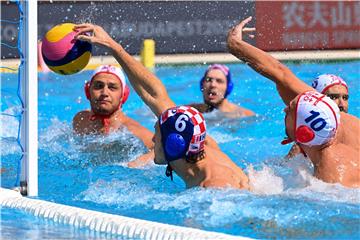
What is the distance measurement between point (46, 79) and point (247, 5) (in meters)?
3.58

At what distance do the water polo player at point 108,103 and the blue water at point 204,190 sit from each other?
0.08m

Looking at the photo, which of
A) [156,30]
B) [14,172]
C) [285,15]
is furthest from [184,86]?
[14,172]

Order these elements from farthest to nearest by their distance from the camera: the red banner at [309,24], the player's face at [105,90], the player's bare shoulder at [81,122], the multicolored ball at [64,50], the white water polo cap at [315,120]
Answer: the red banner at [309,24] < the player's bare shoulder at [81,122] < the player's face at [105,90] < the multicolored ball at [64,50] < the white water polo cap at [315,120]

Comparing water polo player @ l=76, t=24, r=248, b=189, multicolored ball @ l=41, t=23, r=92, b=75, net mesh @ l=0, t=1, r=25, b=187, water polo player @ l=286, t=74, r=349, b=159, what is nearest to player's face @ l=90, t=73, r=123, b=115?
net mesh @ l=0, t=1, r=25, b=187

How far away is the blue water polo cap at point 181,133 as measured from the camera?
4.85 meters

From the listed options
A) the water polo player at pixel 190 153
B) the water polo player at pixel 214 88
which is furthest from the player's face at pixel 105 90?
the water polo player at pixel 214 88

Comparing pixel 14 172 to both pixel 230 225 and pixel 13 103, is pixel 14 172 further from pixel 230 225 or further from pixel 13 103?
pixel 13 103

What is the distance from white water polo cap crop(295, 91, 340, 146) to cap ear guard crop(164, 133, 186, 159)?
0.57m

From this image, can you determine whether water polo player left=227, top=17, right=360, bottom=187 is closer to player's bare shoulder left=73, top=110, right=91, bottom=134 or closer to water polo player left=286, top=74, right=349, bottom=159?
water polo player left=286, top=74, right=349, bottom=159

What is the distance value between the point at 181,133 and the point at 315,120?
67cm

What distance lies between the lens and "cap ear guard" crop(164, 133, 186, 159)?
4824 millimetres

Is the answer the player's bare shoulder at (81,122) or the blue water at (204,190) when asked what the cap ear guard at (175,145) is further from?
the player's bare shoulder at (81,122)

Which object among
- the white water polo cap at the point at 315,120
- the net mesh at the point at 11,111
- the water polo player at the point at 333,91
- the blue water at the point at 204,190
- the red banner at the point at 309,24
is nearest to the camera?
the blue water at the point at 204,190

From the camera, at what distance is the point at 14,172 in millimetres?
6199
